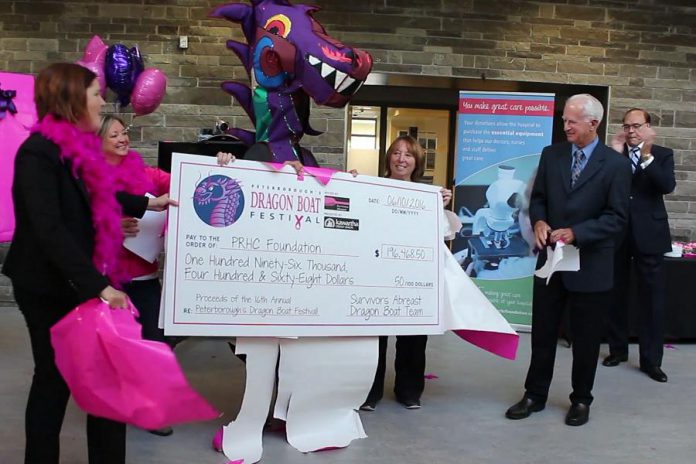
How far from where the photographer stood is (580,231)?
3096 millimetres

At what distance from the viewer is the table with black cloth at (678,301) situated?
494 centimetres

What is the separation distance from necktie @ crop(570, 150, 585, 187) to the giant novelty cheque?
73 cm

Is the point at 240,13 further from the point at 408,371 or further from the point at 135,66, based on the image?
the point at 408,371

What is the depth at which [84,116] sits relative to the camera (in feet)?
6.73

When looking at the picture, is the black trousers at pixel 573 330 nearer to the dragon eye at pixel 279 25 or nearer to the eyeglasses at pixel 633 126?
the eyeglasses at pixel 633 126

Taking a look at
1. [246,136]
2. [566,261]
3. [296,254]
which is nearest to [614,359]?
[566,261]

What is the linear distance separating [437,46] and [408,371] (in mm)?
3480

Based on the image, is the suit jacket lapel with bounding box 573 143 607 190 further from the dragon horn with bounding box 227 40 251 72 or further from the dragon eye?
the dragon horn with bounding box 227 40 251 72

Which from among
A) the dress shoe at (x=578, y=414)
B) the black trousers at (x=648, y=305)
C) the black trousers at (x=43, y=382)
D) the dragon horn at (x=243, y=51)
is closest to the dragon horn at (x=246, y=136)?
the dragon horn at (x=243, y=51)

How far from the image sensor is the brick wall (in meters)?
5.72

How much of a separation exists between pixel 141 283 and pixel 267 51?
45.9 inches

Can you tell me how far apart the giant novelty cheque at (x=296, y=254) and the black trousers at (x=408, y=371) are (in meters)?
0.41

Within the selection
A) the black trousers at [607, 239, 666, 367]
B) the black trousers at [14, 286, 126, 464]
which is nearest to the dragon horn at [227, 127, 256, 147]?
the black trousers at [14, 286, 126, 464]

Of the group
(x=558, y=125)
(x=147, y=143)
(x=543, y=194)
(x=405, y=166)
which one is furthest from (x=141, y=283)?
(x=558, y=125)
